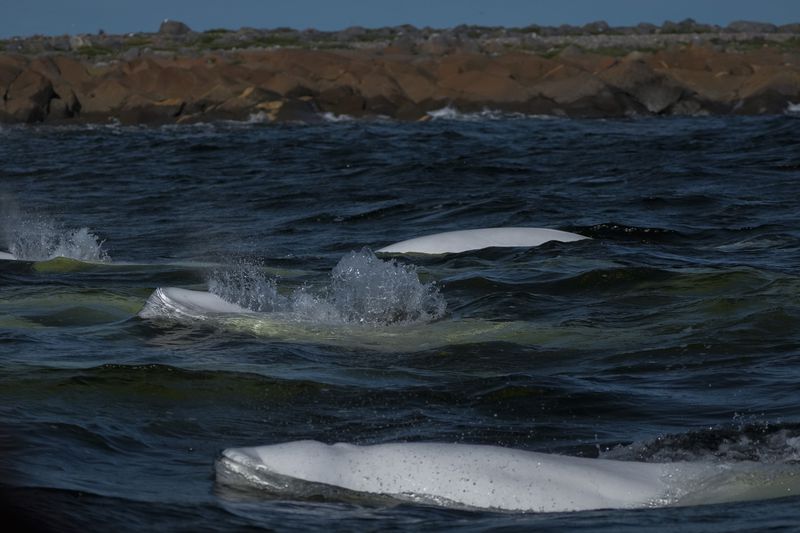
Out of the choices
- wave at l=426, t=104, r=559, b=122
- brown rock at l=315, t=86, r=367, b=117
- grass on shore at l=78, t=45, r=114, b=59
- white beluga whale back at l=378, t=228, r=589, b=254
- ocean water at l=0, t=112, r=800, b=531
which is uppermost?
grass on shore at l=78, t=45, r=114, b=59

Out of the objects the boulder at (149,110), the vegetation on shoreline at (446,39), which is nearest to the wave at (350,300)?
the boulder at (149,110)

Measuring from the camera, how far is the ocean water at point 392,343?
14.9ft

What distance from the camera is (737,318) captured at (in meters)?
7.90

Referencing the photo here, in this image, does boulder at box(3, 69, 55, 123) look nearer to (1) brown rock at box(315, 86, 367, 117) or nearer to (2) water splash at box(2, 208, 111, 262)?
(1) brown rock at box(315, 86, 367, 117)

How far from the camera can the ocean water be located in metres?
4.55

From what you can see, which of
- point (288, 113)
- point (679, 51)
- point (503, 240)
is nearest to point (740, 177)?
point (503, 240)

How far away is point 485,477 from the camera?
4449mm

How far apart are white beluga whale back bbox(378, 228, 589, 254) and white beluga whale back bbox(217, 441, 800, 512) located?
606 centimetres

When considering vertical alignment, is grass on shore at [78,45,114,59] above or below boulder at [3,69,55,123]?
above

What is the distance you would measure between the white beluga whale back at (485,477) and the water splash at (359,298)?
11.0ft

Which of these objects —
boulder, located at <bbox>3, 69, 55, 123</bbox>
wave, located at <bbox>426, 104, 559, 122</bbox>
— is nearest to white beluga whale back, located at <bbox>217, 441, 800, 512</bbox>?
wave, located at <bbox>426, 104, 559, 122</bbox>

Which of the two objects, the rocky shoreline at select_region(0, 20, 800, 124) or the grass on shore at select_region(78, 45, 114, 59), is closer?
the rocky shoreline at select_region(0, 20, 800, 124)

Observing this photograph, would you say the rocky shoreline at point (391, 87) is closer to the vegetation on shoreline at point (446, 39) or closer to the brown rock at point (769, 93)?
the brown rock at point (769, 93)

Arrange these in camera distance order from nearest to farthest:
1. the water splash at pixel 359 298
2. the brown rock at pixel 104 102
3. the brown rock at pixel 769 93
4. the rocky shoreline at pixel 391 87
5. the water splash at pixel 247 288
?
the water splash at pixel 359 298, the water splash at pixel 247 288, the brown rock at pixel 769 93, the rocky shoreline at pixel 391 87, the brown rock at pixel 104 102
